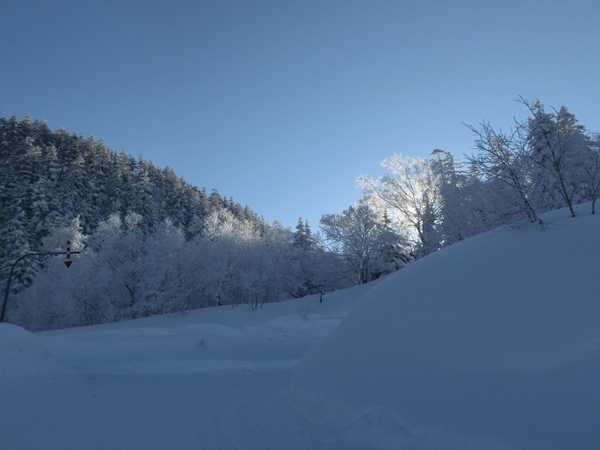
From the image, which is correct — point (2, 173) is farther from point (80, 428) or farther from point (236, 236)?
point (80, 428)

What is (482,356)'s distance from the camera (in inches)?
130

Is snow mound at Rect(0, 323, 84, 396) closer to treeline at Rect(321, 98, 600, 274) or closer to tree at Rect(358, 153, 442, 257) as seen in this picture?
treeline at Rect(321, 98, 600, 274)

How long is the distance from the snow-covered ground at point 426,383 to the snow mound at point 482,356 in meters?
0.01

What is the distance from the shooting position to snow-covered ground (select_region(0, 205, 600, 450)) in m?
2.66

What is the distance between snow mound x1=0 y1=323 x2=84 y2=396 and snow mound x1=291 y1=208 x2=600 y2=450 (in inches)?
306

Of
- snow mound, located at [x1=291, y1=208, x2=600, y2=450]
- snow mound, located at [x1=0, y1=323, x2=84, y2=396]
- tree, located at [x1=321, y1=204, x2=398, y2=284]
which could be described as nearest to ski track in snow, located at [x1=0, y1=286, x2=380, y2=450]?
snow mound, located at [x1=0, y1=323, x2=84, y2=396]

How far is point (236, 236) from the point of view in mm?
33375

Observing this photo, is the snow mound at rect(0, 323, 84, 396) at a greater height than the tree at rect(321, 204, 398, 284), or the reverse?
the tree at rect(321, 204, 398, 284)

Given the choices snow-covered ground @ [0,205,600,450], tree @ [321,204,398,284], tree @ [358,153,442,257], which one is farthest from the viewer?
tree @ [321,204,398,284]

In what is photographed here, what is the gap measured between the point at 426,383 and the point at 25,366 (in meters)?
10.8

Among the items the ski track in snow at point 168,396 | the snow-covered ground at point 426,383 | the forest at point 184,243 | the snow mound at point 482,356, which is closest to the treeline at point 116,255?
the forest at point 184,243

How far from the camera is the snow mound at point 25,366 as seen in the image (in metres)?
7.79

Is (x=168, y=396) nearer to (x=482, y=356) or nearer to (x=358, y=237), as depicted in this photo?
(x=482, y=356)

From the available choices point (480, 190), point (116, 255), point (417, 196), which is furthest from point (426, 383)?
point (116, 255)
